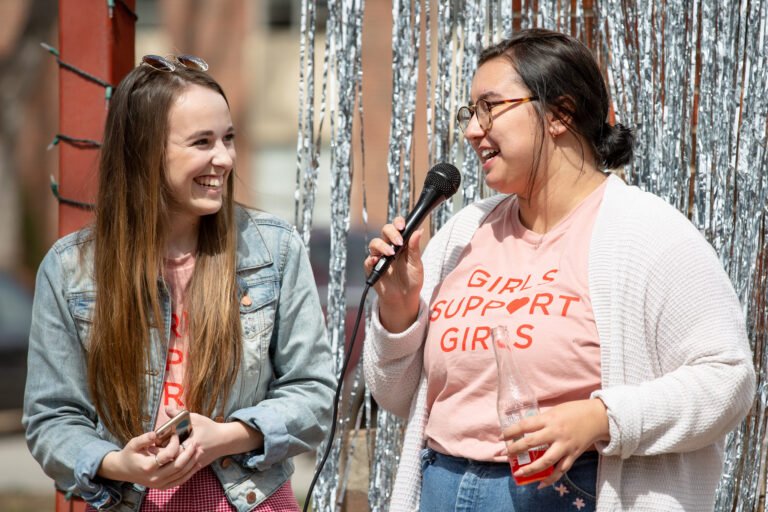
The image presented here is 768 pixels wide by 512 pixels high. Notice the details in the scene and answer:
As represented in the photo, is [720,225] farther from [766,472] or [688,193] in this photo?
[766,472]

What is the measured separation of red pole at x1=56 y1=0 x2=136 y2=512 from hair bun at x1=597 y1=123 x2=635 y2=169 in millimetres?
1592

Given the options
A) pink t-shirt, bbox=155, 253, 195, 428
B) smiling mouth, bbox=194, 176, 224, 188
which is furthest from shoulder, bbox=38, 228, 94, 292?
smiling mouth, bbox=194, 176, 224, 188

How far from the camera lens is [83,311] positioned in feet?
7.69

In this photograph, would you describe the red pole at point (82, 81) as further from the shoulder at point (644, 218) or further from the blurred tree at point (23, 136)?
the blurred tree at point (23, 136)

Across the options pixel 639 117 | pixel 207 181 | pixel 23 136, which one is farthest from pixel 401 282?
pixel 23 136

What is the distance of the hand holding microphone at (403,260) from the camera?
88.7 inches

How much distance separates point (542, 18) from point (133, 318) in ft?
5.69

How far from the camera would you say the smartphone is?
212cm

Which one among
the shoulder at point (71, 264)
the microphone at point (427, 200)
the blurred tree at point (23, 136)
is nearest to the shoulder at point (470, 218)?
the microphone at point (427, 200)

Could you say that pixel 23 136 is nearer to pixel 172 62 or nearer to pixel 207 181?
pixel 172 62

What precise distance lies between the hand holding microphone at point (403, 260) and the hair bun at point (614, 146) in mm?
328

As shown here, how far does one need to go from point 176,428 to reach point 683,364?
1.01 meters

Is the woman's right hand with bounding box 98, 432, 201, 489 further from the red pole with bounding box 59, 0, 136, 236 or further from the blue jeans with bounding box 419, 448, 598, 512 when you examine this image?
the red pole with bounding box 59, 0, 136, 236

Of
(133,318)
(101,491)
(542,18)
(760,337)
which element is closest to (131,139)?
(133,318)
